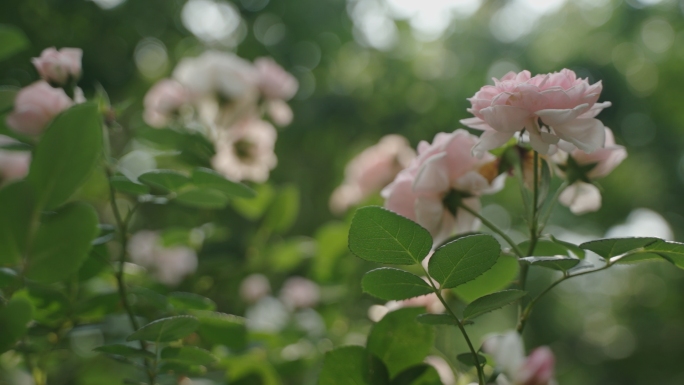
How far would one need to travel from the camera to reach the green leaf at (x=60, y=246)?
22 cm

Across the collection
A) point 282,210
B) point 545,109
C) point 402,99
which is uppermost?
point 545,109

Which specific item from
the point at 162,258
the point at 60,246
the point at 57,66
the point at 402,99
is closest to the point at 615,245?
the point at 60,246

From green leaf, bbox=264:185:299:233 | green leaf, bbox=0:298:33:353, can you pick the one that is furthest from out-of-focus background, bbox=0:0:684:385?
green leaf, bbox=0:298:33:353

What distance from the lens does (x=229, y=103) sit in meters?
0.59

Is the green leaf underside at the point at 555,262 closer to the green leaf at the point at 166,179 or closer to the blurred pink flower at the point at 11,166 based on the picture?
the green leaf at the point at 166,179

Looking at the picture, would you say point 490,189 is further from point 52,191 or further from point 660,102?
point 660,102

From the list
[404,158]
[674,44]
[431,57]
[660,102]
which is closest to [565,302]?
[660,102]

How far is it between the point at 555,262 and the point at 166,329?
0.17 metres

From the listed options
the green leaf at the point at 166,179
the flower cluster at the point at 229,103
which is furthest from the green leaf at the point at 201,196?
the flower cluster at the point at 229,103

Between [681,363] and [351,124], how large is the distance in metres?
3.24

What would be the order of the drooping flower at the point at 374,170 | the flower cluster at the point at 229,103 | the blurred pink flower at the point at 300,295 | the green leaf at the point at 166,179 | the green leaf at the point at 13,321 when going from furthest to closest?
the blurred pink flower at the point at 300,295
the drooping flower at the point at 374,170
the flower cluster at the point at 229,103
the green leaf at the point at 166,179
the green leaf at the point at 13,321

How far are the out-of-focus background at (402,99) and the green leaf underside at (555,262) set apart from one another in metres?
0.11

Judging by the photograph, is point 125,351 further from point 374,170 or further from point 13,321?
point 374,170

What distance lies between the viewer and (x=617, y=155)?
0.30 meters
